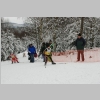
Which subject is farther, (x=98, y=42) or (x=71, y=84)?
(x=98, y=42)

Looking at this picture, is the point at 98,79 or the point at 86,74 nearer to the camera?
the point at 98,79

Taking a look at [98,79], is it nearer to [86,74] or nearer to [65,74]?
[86,74]

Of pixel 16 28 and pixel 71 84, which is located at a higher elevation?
pixel 16 28

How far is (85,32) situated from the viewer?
26406mm

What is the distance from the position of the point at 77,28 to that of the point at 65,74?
665 inches

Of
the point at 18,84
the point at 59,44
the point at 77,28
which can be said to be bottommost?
the point at 18,84

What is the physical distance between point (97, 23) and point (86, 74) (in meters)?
19.3

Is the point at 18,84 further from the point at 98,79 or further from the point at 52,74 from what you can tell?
the point at 98,79

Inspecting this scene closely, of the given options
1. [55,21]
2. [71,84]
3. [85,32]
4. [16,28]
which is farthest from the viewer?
[16,28]

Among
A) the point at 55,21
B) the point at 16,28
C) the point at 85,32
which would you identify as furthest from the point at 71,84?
the point at 16,28

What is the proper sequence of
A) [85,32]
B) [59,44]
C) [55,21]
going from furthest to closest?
[59,44], [85,32], [55,21]

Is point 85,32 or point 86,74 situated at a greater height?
point 85,32

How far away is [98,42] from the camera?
27.8m

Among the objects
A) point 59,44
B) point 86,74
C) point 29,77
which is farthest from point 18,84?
point 59,44
